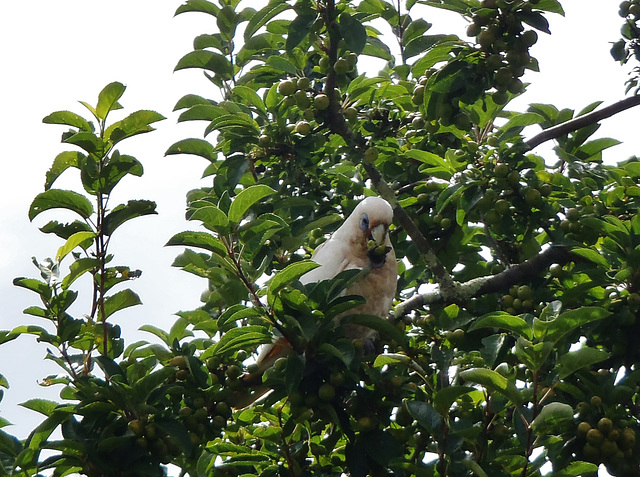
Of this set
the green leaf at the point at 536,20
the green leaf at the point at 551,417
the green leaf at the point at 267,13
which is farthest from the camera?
the green leaf at the point at 267,13

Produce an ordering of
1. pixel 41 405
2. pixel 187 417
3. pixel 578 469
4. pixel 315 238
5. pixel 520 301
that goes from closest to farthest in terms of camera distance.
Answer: pixel 578 469, pixel 187 417, pixel 41 405, pixel 520 301, pixel 315 238

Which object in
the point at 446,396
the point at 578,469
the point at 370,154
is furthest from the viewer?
the point at 370,154

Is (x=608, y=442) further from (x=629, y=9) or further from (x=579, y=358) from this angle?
(x=629, y=9)

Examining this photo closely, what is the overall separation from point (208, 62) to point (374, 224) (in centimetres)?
114

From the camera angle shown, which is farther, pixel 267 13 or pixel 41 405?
pixel 267 13

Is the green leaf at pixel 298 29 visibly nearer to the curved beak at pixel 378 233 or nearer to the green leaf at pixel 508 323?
the curved beak at pixel 378 233

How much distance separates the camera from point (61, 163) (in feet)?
8.26

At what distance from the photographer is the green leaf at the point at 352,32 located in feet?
9.68

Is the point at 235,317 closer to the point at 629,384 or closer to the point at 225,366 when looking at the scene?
the point at 225,366

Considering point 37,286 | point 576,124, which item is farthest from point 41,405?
point 576,124

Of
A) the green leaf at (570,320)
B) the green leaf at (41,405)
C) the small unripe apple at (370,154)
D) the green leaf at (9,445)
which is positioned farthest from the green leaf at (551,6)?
the green leaf at (9,445)

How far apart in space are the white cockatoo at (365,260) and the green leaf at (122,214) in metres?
1.09

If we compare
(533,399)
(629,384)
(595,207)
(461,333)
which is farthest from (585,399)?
(595,207)

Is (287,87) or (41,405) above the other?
(287,87)
